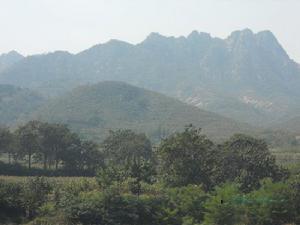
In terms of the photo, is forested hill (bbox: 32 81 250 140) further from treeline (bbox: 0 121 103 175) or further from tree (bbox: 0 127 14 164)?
tree (bbox: 0 127 14 164)

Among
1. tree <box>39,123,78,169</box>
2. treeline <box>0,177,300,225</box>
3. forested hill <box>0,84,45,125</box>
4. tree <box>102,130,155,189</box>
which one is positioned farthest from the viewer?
forested hill <box>0,84,45,125</box>

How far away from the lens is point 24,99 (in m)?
184

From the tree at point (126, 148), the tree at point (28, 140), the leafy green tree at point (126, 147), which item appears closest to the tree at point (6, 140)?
the tree at point (28, 140)

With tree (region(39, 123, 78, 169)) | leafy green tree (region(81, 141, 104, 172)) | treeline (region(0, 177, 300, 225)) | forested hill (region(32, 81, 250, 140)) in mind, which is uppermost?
forested hill (region(32, 81, 250, 140))

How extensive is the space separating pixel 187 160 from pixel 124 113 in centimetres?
10972

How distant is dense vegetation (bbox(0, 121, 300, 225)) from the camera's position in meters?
33.4

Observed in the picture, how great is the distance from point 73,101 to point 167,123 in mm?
30973

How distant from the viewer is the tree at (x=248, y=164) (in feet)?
154

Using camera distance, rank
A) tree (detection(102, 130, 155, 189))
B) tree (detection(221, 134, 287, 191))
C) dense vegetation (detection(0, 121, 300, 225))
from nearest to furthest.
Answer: dense vegetation (detection(0, 121, 300, 225))
tree (detection(221, 134, 287, 191))
tree (detection(102, 130, 155, 189))

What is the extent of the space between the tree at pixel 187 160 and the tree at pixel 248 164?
217 centimetres

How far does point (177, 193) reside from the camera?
123ft

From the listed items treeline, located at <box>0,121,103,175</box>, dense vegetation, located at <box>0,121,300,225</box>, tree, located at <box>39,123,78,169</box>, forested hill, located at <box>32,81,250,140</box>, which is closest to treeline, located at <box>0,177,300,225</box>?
dense vegetation, located at <box>0,121,300,225</box>

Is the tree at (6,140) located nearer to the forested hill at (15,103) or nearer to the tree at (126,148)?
the tree at (126,148)

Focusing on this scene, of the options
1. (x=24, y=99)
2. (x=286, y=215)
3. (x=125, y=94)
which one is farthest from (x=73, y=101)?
(x=286, y=215)
